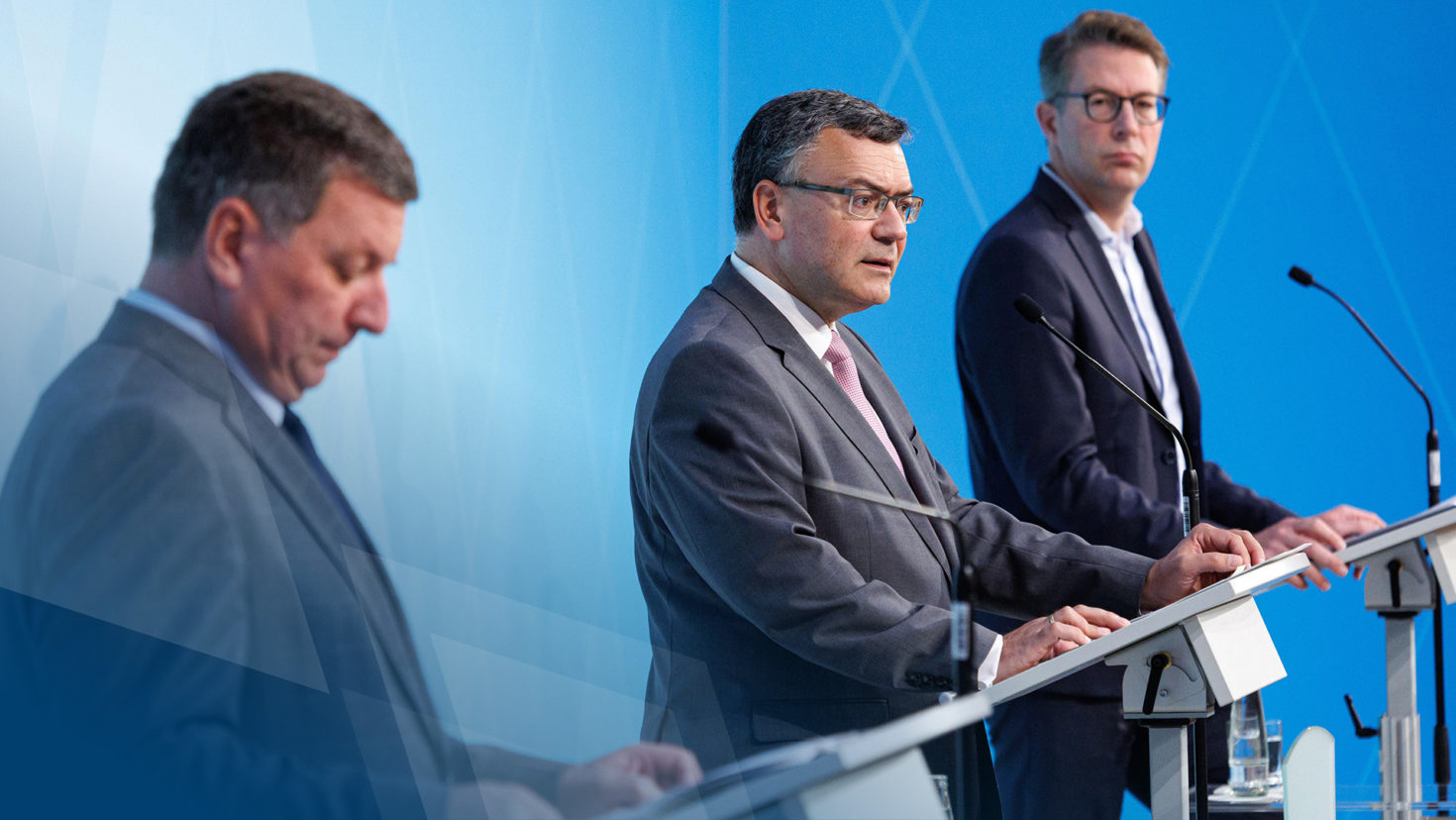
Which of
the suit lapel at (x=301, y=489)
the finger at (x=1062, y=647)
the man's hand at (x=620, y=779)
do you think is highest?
the suit lapel at (x=301, y=489)

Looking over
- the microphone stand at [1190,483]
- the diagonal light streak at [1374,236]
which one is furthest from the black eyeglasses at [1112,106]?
the diagonal light streak at [1374,236]

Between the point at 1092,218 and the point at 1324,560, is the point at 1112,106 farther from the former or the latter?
the point at 1324,560

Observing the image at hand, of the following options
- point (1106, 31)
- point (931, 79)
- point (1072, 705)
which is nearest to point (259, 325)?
point (1072, 705)

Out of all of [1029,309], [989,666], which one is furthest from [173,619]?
[1029,309]

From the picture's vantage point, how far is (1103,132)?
9.87 ft

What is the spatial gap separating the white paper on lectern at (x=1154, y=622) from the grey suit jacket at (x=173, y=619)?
2.44ft

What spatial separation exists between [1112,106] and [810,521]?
1.60 m

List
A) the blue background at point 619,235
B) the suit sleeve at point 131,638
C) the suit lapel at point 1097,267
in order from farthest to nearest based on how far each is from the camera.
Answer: the suit lapel at point 1097,267
the blue background at point 619,235
the suit sleeve at point 131,638

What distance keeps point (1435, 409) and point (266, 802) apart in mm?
3963

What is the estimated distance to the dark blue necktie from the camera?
1083mm

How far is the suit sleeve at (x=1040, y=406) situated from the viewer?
256cm

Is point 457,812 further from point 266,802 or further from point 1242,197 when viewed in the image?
point 1242,197

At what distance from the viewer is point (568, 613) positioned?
1.28 meters

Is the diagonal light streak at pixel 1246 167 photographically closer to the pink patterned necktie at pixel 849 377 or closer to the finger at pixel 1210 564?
the finger at pixel 1210 564
